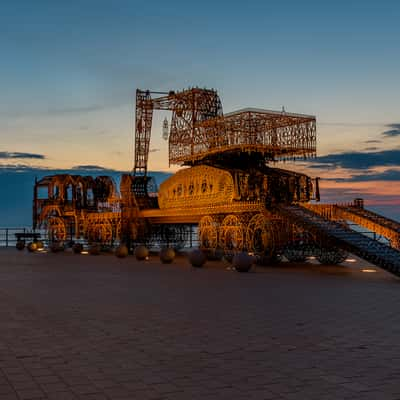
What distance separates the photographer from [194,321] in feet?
46.5

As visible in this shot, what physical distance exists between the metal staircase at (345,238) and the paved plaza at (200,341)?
2380 mm

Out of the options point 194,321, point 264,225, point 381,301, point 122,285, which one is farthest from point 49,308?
point 264,225

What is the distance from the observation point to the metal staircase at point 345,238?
24892mm

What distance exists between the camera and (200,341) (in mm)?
11828

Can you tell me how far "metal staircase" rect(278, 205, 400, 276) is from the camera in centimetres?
2489

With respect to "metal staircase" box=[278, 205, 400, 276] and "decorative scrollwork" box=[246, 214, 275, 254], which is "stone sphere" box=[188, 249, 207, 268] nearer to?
"decorative scrollwork" box=[246, 214, 275, 254]

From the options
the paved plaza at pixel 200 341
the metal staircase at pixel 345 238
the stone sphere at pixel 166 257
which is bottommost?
the paved plaza at pixel 200 341

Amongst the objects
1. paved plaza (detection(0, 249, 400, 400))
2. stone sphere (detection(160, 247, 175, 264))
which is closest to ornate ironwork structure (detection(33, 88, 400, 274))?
stone sphere (detection(160, 247, 175, 264))

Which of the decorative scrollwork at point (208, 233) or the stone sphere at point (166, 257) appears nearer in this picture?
the stone sphere at point (166, 257)

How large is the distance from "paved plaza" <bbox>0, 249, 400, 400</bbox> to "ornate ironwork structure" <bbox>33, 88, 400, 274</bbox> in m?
9.01

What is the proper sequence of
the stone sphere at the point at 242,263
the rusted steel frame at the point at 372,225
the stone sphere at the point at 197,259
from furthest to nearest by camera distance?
the stone sphere at the point at 197,259, the rusted steel frame at the point at 372,225, the stone sphere at the point at 242,263

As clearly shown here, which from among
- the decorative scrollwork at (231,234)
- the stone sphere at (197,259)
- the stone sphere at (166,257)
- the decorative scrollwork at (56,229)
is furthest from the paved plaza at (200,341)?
the decorative scrollwork at (56,229)

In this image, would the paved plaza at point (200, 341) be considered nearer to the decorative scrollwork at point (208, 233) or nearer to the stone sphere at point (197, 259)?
the stone sphere at point (197, 259)

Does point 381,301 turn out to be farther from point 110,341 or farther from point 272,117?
point 272,117
